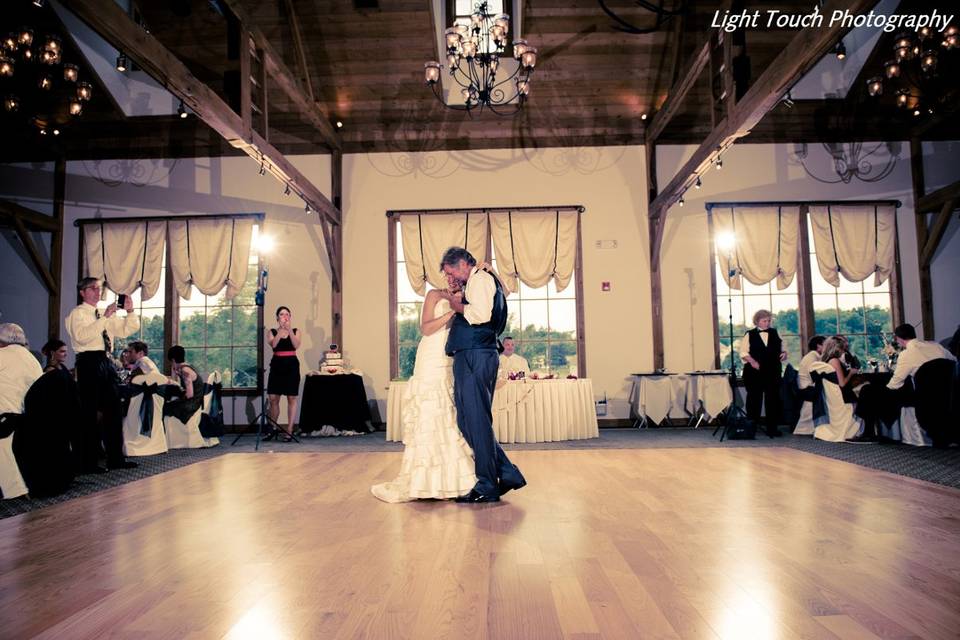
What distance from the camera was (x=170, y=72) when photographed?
4.76 metres

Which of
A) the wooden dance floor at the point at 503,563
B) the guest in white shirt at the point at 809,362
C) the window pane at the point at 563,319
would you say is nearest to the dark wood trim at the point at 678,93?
the window pane at the point at 563,319

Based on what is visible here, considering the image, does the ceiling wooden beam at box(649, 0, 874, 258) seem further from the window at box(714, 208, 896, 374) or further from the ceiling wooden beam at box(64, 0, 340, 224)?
the ceiling wooden beam at box(64, 0, 340, 224)

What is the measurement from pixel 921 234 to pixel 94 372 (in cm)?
1017

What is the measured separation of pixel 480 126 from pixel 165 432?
5699 mm

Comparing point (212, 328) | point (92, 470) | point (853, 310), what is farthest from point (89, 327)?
point (853, 310)

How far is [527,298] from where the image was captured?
9.33 metres

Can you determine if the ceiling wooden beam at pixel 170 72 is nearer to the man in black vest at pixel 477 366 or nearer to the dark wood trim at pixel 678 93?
the man in black vest at pixel 477 366

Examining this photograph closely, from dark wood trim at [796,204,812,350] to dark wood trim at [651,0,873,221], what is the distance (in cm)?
288

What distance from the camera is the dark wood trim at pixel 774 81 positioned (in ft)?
14.6

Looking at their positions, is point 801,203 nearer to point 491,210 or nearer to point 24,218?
point 491,210

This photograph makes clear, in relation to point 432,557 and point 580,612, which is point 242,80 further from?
point 580,612

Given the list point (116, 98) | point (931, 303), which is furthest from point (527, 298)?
point (116, 98)

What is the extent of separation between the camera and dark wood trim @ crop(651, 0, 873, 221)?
4.46 m

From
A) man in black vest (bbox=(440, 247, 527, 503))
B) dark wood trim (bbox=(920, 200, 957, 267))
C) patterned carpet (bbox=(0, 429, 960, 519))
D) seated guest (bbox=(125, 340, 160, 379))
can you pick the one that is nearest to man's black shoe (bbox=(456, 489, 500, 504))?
man in black vest (bbox=(440, 247, 527, 503))
